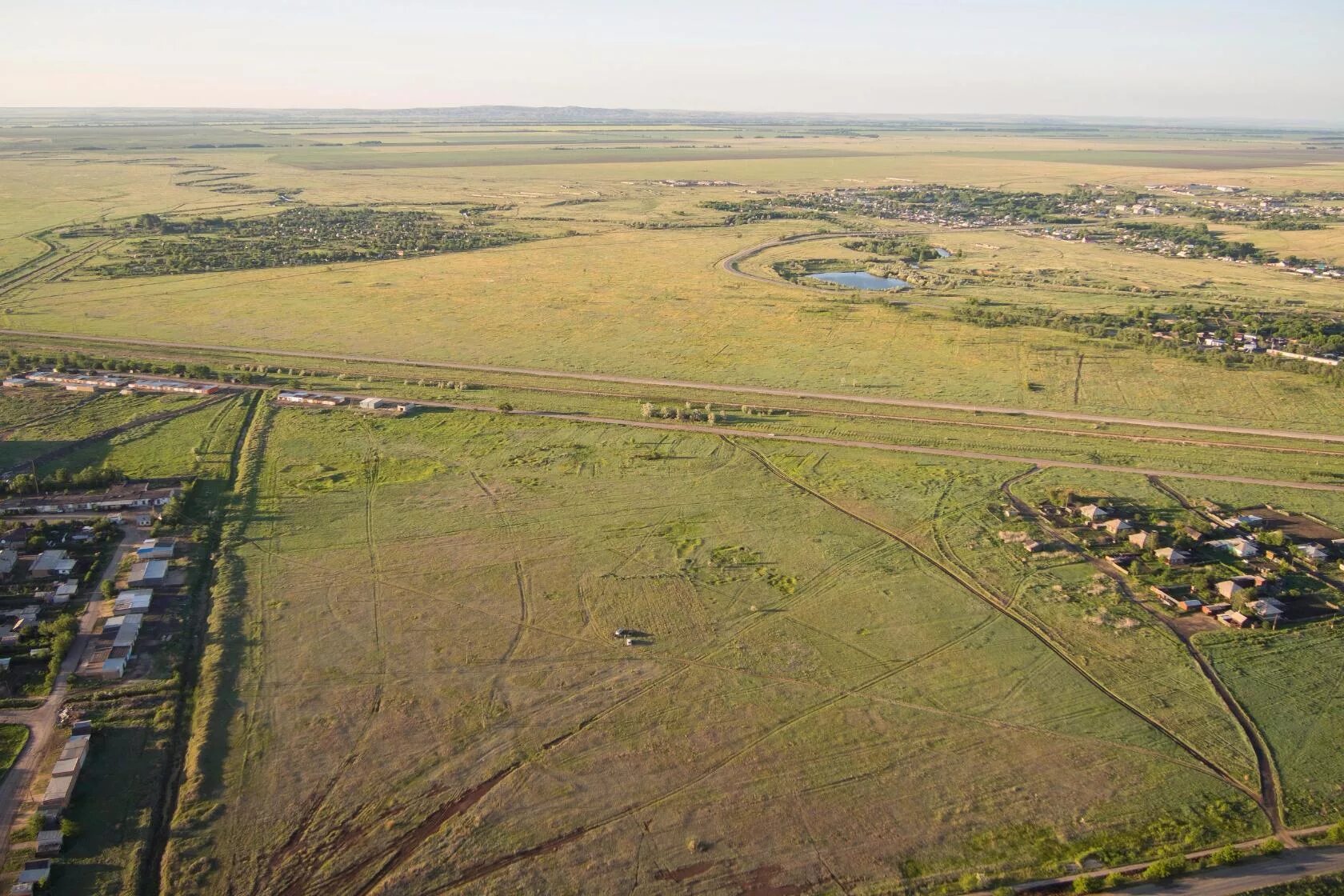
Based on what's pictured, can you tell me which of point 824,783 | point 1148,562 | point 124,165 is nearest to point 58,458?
point 824,783

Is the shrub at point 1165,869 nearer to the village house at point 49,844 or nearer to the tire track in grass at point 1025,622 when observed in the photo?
the tire track in grass at point 1025,622

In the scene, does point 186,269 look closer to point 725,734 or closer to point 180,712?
point 180,712

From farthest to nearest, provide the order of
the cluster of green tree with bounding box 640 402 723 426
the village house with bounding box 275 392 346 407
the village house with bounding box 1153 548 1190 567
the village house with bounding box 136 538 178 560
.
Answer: the village house with bounding box 275 392 346 407
the cluster of green tree with bounding box 640 402 723 426
the village house with bounding box 1153 548 1190 567
the village house with bounding box 136 538 178 560

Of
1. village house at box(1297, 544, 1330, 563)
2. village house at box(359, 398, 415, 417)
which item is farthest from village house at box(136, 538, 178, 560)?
village house at box(1297, 544, 1330, 563)

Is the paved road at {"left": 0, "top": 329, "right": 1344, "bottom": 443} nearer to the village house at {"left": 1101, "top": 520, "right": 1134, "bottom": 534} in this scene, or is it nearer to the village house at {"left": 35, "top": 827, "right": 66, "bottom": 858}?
the village house at {"left": 1101, "top": 520, "right": 1134, "bottom": 534}

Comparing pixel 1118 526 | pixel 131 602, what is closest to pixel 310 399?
pixel 131 602
